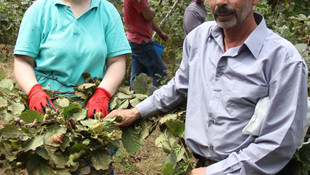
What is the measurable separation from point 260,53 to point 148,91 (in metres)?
0.79

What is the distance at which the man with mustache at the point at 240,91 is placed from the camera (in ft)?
4.27

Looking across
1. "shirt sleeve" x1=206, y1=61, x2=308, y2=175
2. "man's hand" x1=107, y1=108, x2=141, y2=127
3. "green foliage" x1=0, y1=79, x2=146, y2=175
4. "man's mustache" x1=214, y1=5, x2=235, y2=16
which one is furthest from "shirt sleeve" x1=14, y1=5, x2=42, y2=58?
"shirt sleeve" x1=206, y1=61, x2=308, y2=175

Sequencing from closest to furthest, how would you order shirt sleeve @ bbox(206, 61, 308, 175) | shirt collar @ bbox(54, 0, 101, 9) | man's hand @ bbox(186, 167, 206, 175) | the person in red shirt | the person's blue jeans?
shirt sleeve @ bbox(206, 61, 308, 175) → man's hand @ bbox(186, 167, 206, 175) → shirt collar @ bbox(54, 0, 101, 9) → the person in red shirt → the person's blue jeans

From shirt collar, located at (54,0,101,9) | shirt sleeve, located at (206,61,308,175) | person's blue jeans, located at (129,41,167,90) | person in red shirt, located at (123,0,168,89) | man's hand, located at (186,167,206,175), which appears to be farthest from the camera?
person's blue jeans, located at (129,41,167,90)

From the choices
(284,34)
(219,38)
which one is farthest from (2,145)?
(284,34)

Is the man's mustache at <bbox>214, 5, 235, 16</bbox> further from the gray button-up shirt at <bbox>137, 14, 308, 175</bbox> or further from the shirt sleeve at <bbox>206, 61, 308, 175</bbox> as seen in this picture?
the shirt sleeve at <bbox>206, 61, 308, 175</bbox>

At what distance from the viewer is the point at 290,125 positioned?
4.23 feet

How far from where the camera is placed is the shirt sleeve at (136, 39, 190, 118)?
Answer: 1.69 m

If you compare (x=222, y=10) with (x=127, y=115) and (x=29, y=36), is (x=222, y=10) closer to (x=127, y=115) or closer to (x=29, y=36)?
(x=127, y=115)

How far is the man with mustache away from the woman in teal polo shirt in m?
0.44

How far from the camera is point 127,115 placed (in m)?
1.81

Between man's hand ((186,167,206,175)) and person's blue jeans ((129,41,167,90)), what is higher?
man's hand ((186,167,206,175))

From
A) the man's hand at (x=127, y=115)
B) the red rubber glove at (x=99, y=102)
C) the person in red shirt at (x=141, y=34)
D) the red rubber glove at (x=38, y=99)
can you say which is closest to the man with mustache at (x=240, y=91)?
the man's hand at (x=127, y=115)

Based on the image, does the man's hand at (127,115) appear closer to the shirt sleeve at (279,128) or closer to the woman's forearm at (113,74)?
the woman's forearm at (113,74)
